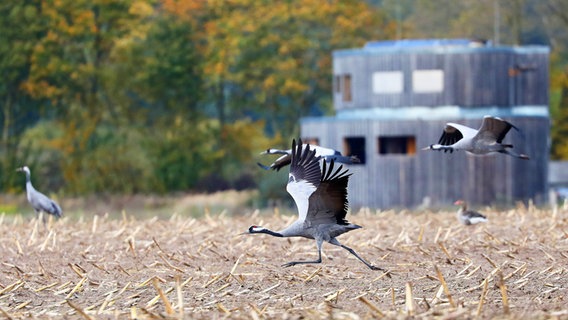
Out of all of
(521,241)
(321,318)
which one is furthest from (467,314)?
(521,241)

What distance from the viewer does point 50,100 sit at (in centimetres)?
5122

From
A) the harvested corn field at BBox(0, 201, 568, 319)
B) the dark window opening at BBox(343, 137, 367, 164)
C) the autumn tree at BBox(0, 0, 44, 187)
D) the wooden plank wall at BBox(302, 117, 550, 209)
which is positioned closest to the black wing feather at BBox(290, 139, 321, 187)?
the harvested corn field at BBox(0, 201, 568, 319)

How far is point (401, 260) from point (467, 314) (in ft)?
19.6

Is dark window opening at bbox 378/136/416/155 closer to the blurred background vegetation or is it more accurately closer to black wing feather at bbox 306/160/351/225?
the blurred background vegetation

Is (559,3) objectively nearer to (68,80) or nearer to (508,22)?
(508,22)

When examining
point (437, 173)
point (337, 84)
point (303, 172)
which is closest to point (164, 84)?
point (337, 84)

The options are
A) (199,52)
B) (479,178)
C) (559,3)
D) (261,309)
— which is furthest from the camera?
(559,3)

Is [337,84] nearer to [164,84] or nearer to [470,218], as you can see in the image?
[164,84]

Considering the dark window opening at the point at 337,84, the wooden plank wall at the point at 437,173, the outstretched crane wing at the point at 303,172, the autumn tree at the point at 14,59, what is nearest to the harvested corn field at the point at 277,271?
the outstretched crane wing at the point at 303,172

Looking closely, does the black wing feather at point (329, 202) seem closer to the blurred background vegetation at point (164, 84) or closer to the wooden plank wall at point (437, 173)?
the wooden plank wall at point (437, 173)

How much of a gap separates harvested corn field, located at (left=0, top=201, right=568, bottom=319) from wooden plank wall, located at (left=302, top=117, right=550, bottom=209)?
17.2 meters

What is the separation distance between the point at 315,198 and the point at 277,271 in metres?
0.95

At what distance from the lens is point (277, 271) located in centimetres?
1645

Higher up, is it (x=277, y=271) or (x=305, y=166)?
(x=305, y=166)
